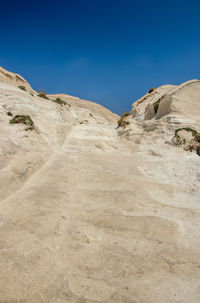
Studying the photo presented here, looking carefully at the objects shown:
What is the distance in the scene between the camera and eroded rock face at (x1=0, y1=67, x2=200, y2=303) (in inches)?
69.1

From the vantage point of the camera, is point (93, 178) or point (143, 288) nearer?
point (143, 288)

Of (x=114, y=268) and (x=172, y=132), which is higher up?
(x=172, y=132)

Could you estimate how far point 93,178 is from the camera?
15.0ft

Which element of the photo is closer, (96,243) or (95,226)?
(96,243)

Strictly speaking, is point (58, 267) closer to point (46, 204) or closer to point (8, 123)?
point (46, 204)

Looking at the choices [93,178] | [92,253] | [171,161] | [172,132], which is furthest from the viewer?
[172,132]

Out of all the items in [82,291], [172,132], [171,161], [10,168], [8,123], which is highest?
[172,132]

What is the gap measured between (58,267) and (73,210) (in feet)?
4.00

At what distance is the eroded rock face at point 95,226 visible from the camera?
1.75 metres

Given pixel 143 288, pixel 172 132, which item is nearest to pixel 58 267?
pixel 143 288

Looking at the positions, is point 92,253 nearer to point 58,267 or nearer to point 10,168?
point 58,267

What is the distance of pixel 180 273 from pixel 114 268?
2.18ft

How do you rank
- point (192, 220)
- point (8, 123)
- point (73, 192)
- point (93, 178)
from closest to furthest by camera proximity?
point (192, 220) → point (73, 192) → point (93, 178) → point (8, 123)

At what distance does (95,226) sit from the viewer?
9.01ft
